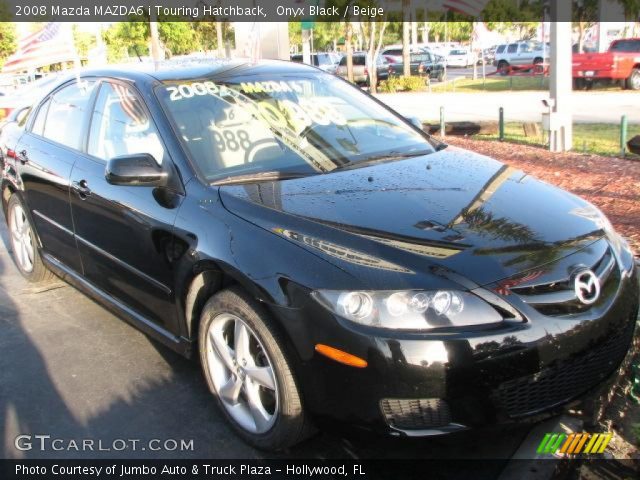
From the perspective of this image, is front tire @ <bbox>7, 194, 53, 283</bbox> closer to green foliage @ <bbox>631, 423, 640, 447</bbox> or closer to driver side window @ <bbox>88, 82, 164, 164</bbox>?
driver side window @ <bbox>88, 82, 164, 164</bbox>

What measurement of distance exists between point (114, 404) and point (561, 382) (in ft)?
7.34

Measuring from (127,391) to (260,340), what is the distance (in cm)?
120

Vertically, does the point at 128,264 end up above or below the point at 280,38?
below

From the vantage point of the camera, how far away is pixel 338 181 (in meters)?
3.28

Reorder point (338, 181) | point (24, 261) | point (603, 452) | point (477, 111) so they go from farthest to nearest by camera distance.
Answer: point (477, 111)
point (24, 261)
point (338, 181)
point (603, 452)

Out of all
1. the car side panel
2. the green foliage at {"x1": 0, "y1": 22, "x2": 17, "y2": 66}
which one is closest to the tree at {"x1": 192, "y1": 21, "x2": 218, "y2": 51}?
the green foliage at {"x1": 0, "y1": 22, "x2": 17, "y2": 66}

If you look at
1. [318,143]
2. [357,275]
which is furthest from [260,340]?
[318,143]

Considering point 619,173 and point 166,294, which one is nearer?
point 166,294

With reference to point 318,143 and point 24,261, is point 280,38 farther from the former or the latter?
point 318,143

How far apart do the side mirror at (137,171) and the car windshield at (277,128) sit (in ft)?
0.65

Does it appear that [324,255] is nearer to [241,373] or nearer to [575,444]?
[241,373]

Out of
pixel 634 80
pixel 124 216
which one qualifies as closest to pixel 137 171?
pixel 124 216

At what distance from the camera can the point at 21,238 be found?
529 centimetres

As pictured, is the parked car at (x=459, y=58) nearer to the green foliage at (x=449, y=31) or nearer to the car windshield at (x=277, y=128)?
the green foliage at (x=449, y=31)
